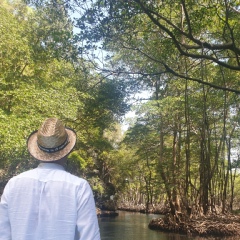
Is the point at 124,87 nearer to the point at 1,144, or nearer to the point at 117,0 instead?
the point at 117,0

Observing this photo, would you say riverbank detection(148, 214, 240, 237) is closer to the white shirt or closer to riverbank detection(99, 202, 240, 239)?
riverbank detection(99, 202, 240, 239)

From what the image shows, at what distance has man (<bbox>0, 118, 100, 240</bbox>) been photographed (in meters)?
1.47

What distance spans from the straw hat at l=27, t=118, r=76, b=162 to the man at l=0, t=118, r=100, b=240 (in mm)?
77

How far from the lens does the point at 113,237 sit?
13898 millimetres

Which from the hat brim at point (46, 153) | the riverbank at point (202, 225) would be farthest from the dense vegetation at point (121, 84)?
the hat brim at point (46, 153)

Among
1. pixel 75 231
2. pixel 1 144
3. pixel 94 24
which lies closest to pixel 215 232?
pixel 1 144

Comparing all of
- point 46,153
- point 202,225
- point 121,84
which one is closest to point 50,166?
point 46,153

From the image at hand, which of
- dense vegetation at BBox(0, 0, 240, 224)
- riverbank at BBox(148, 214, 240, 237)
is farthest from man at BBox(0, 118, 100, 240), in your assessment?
riverbank at BBox(148, 214, 240, 237)

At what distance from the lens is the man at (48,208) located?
4.81 feet

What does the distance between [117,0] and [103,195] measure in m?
23.9

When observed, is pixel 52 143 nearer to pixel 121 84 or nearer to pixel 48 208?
pixel 48 208

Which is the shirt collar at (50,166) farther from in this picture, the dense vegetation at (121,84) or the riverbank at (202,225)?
the riverbank at (202,225)

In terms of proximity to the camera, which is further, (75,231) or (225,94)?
(225,94)

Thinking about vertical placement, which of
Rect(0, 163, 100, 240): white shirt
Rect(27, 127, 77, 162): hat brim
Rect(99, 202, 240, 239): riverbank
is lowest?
Rect(99, 202, 240, 239): riverbank
